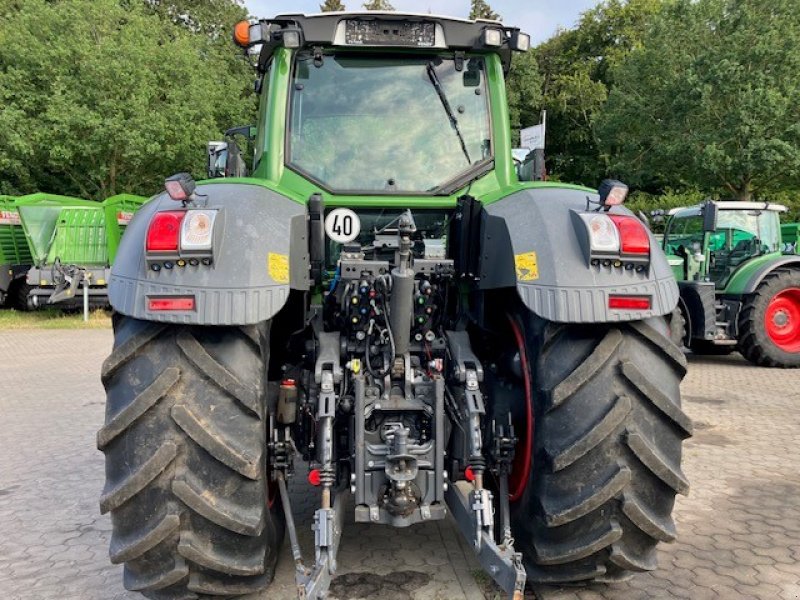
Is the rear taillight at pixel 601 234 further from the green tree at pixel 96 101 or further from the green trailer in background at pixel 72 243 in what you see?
the green tree at pixel 96 101

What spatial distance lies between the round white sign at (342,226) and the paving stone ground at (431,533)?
5.57 ft

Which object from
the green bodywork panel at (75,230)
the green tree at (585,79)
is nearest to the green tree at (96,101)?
the green bodywork panel at (75,230)

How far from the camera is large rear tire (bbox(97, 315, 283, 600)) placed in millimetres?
2465

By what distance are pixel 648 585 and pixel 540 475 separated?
1.16 meters

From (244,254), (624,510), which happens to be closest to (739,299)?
(624,510)

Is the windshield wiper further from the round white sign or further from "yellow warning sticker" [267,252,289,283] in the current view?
"yellow warning sticker" [267,252,289,283]

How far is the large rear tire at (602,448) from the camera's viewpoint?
2574 millimetres

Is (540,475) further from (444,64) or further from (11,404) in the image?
(11,404)

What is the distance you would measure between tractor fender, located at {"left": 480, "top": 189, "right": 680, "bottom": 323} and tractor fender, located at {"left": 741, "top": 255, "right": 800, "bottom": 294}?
8095 millimetres

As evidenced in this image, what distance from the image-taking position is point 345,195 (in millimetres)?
3488

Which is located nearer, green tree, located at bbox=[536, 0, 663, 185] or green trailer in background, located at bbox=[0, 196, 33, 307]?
green trailer in background, located at bbox=[0, 196, 33, 307]

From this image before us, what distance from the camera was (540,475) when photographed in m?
2.65

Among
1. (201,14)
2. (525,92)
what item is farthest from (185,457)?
(201,14)

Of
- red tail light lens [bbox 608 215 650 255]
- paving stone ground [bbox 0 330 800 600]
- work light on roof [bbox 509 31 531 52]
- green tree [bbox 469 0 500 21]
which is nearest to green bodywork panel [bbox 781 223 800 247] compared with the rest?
paving stone ground [bbox 0 330 800 600]
